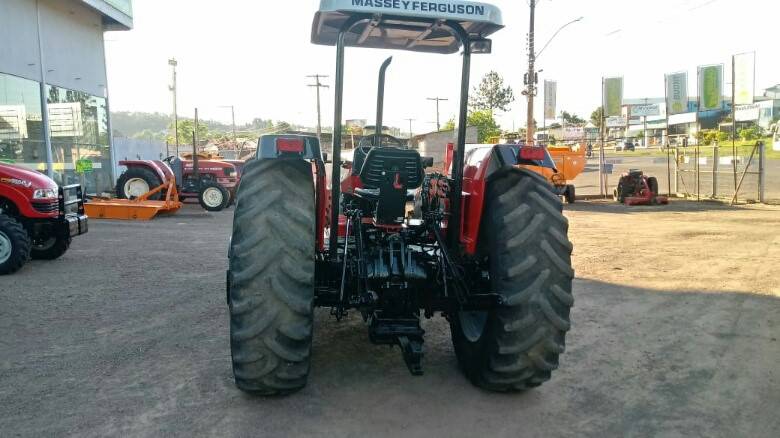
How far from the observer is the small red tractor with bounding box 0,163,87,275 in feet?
26.3

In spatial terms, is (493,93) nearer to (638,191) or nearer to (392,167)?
(638,191)

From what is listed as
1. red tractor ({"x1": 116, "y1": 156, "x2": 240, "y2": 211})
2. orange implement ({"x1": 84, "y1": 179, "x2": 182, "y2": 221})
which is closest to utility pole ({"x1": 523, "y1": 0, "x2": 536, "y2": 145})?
red tractor ({"x1": 116, "y1": 156, "x2": 240, "y2": 211})

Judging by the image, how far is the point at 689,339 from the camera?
542cm

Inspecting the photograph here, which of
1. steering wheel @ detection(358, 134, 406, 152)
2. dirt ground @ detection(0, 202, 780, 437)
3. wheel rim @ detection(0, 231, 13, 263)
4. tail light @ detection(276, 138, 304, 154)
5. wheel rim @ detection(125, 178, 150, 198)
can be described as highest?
steering wheel @ detection(358, 134, 406, 152)

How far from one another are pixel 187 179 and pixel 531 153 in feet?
50.5

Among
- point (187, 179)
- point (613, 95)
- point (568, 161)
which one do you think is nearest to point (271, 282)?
point (187, 179)

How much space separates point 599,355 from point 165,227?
425 inches

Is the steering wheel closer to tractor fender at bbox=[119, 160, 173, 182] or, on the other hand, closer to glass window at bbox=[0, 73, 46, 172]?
tractor fender at bbox=[119, 160, 173, 182]

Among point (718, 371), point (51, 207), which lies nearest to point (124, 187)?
point (51, 207)

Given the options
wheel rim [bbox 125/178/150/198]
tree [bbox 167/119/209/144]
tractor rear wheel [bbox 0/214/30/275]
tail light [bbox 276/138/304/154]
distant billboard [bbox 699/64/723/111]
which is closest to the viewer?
tail light [bbox 276/138/304/154]

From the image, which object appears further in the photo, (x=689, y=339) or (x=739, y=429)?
(x=689, y=339)

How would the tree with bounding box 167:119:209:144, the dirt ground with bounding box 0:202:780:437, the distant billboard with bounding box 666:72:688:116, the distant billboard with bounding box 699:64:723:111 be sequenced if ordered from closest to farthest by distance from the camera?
the dirt ground with bounding box 0:202:780:437 < the distant billboard with bounding box 699:64:723:111 < the distant billboard with bounding box 666:72:688:116 < the tree with bounding box 167:119:209:144

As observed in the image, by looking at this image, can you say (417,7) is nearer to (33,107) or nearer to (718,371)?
(718,371)

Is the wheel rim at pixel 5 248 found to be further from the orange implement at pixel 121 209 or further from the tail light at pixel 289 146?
the orange implement at pixel 121 209
